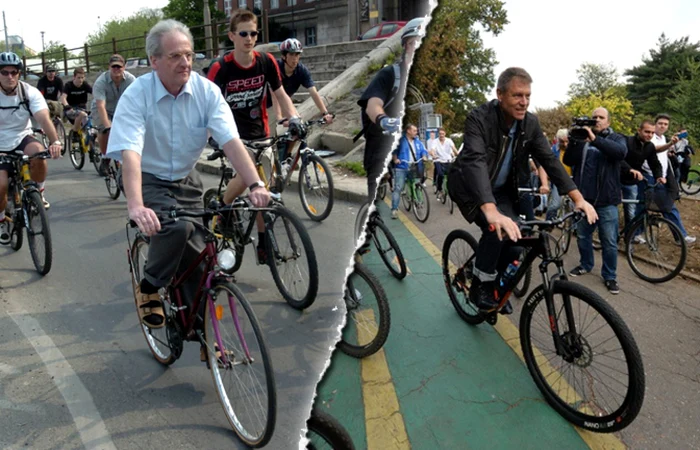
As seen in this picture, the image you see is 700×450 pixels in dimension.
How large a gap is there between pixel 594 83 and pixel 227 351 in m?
1.63

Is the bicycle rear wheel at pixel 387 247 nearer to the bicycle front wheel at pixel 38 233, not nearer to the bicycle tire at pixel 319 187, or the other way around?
the bicycle tire at pixel 319 187

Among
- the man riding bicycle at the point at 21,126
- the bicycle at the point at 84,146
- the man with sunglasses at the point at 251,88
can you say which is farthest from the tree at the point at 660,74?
the bicycle at the point at 84,146

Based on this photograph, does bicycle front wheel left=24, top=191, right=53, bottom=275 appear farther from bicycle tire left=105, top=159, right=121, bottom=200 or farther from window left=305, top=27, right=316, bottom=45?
window left=305, top=27, right=316, bottom=45

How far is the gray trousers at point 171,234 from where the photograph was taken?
6.72 ft

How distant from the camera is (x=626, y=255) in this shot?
231 inches

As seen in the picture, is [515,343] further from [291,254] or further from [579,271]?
[579,271]

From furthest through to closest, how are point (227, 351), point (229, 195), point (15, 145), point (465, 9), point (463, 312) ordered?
point (15, 145)
point (229, 195)
point (227, 351)
point (463, 312)
point (465, 9)

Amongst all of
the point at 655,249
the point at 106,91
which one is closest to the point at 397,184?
the point at 655,249

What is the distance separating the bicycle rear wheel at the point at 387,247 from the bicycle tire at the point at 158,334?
183 centimetres

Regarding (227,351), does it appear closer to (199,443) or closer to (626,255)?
(199,443)

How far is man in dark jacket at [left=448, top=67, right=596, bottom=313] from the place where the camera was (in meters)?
1.01

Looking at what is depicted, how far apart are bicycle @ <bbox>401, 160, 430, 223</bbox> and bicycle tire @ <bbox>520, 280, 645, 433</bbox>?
38 cm

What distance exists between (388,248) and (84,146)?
10041mm

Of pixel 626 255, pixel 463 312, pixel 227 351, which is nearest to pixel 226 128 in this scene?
pixel 227 351
